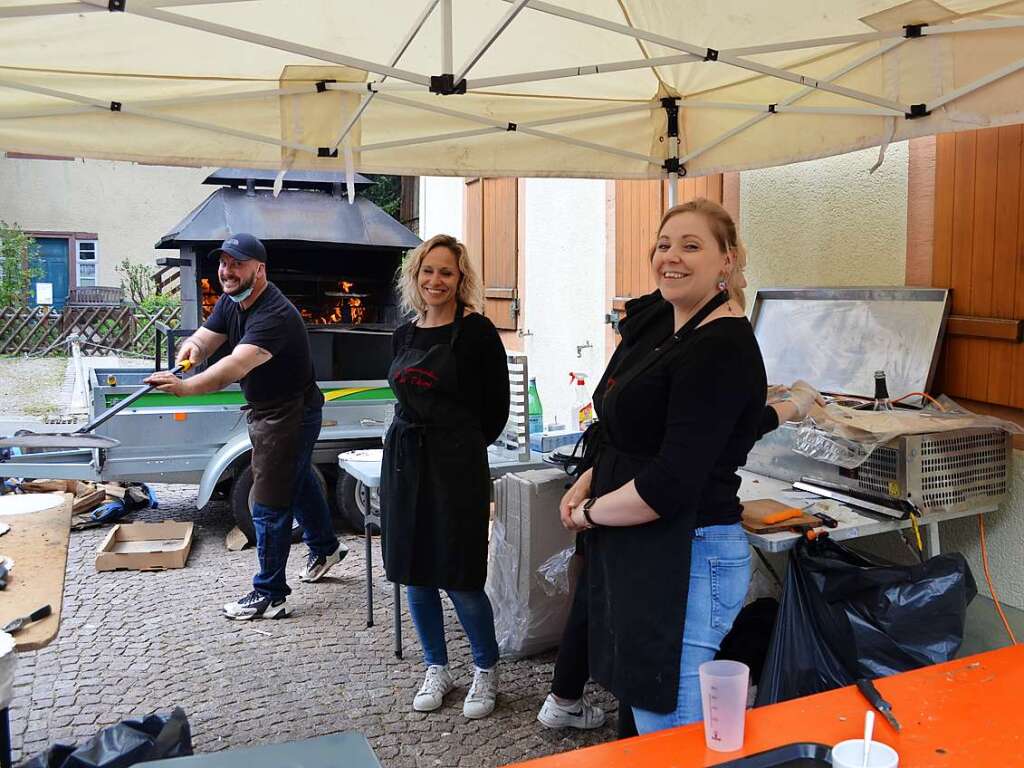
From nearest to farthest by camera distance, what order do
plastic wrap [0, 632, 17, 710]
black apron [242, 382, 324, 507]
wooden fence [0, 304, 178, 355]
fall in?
plastic wrap [0, 632, 17, 710] < black apron [242, 382, 324, 507] < wooden fence [0, 304, 178, 355]

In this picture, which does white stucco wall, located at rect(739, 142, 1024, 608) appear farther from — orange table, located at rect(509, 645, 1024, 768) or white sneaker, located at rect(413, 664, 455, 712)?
white sneaker, located at rect(413, 664, 455, 712)

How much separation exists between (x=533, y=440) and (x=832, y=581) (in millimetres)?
2462

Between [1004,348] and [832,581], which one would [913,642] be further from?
[1004,348]

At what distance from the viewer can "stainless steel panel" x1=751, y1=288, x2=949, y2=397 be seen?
342 cm

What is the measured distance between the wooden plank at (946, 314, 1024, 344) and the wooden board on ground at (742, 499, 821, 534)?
1.05m

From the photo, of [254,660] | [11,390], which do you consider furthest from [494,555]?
[11,390]

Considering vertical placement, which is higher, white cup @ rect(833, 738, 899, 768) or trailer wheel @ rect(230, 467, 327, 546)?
white cup @ rect(833, 738, 899, 768)

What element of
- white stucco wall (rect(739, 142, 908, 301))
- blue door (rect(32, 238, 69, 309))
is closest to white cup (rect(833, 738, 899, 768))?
white stucco wall (rect(739, 142, 908, 301))

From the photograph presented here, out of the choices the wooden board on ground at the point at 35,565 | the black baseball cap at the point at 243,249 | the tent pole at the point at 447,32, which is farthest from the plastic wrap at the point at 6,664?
the black baseball cap at the point at 243,249

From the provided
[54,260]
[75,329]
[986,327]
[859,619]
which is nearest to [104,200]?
[54,260]

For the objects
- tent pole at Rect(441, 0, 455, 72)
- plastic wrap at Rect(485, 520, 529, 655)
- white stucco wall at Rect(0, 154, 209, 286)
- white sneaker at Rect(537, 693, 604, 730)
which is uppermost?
white stucco wall at Rect(0, 154, 209, 286)

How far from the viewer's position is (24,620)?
7.45ft

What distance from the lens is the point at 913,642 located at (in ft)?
8.64

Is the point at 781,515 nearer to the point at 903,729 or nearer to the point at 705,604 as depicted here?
the point at 705,604
